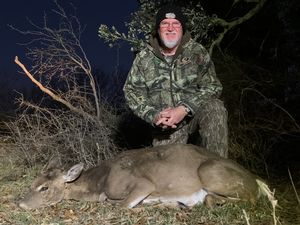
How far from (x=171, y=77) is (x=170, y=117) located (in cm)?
67

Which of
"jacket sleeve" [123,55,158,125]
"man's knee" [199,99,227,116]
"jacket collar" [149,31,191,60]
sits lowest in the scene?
"man's knee" [199,99,227,116]

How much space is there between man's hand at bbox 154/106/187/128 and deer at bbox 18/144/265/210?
1.21 ft

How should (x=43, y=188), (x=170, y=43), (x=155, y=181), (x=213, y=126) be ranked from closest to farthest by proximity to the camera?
(x=155, y=181) → (x=43, y=188) → (x=213, y=126) → (x=170, y=43)

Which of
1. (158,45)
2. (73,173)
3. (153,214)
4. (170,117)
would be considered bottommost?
(153,214)

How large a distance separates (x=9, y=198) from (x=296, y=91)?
3.73m

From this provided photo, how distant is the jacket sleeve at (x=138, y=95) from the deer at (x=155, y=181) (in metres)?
0.51

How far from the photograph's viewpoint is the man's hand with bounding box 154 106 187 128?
6.44 meters

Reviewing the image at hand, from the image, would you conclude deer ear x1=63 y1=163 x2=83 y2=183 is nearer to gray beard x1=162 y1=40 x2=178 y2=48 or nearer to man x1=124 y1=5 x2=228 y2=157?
man x1=124 y1=5 x2=228 y2=157

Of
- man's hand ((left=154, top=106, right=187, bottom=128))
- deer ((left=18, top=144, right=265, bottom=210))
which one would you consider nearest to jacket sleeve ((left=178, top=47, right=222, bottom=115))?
man's hand ((left=154, top=106, right=187, bottom=128))

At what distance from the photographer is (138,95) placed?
6.89 metres

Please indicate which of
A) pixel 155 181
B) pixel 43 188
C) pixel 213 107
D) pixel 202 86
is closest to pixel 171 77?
pixel 202 86

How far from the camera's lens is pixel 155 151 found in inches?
245

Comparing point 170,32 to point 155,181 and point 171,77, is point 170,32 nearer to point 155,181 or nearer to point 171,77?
point 171,77

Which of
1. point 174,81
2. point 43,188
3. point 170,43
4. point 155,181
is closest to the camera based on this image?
point 155,181
